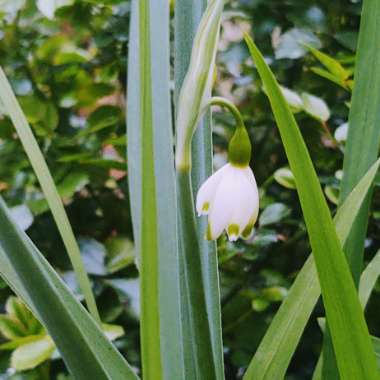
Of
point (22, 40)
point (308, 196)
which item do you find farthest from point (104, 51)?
point (308, 196)

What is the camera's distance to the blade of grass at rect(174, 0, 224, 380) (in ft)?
2.08

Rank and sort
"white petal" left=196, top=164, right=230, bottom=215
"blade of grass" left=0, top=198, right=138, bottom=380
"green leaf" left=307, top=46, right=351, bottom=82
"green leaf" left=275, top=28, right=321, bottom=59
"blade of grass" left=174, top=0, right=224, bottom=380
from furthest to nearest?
"green leaf" left=275, top=28, right=321, bottom=59 < "green leaf" left=307, top=46, right=351, bottom=82 < "blade of grass" left=174, top=0, right=224, bottom=380 < "white petal" left=196, top=164, right=230, bottom=215 < "blade of grass" left=0, top=198, right=138, bottom=380

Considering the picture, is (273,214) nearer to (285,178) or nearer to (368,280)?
(285,178)

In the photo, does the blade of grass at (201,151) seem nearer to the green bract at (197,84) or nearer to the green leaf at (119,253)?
the green bract at (197,84)

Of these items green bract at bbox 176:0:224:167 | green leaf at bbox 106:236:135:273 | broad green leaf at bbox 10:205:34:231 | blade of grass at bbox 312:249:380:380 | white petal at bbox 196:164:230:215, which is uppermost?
green bract at bbox 176:0:224:167

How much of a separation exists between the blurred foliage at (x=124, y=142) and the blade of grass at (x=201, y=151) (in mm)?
265

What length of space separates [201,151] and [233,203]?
0.16 meters

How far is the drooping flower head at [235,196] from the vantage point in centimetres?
52

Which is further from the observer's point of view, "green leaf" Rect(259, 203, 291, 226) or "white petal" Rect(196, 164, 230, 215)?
"green leaf" Rect(259, 203, 291, 226)

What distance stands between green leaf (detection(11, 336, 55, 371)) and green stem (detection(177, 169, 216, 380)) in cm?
28

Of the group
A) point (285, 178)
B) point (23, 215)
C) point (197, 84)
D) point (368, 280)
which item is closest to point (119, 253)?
point (23, 215)

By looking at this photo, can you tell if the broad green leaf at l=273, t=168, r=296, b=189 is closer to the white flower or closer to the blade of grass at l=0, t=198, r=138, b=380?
the white flower

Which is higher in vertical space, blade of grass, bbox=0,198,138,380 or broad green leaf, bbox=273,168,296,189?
blade of grass, bbox=0,198,138,380

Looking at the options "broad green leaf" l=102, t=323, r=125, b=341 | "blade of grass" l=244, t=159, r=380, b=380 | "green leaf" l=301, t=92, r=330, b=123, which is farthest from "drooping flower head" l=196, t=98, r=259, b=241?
"green leaf" l=301, t=92, r=330, b=123
